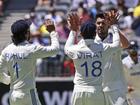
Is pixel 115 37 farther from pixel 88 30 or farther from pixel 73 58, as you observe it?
Answer: pixel 73 58

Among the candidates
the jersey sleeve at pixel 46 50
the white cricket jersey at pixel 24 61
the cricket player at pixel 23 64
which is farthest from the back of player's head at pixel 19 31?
the jersey sleeve at pixel 46 50

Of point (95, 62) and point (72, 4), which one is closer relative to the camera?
point (95, 62)

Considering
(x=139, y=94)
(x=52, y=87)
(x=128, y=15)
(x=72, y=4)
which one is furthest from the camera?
(x=72, y=4)

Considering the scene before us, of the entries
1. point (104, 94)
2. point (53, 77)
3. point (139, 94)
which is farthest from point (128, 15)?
point (104, 94)

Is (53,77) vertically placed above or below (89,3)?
below

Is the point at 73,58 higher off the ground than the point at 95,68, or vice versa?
the point at 73,58

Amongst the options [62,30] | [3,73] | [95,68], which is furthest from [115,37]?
[62,30]

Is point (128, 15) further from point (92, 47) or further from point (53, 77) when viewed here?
point (92, 47)

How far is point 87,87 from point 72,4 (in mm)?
10337

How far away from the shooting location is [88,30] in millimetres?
9570

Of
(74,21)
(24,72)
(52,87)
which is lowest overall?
(52,87)

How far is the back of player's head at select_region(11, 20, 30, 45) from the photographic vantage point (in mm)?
9469

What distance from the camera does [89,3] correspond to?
1888 centimetres

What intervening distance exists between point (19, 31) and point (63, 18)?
29.3ft
